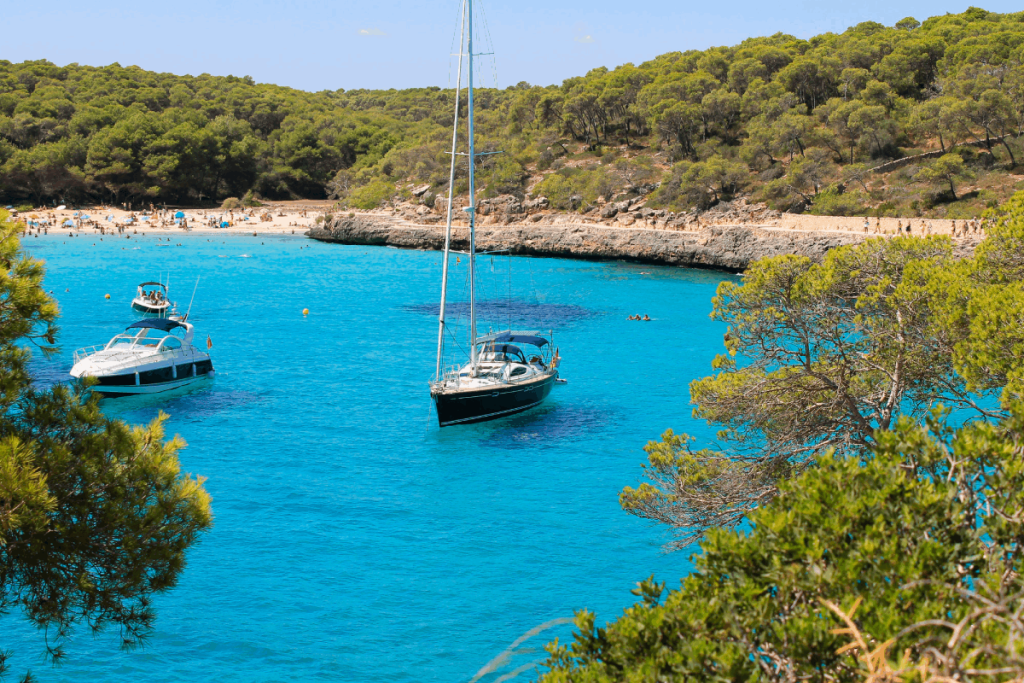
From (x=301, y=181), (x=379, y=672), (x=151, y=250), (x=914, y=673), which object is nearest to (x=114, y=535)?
(x=379, y=672)

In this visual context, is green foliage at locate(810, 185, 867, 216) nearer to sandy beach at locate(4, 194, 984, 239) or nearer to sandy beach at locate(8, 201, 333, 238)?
sandy beach at locate(4, 194, 984, 239)

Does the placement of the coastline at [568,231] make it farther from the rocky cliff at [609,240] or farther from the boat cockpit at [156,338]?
the boat cockpit at [156,338]

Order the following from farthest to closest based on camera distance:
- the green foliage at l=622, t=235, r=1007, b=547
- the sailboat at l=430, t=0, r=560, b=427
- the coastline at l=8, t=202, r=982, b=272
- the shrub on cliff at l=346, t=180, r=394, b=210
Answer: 1. the shrub on cliff at l=346, t=180, r=394, b=210
2. the coastline at l=8, t=202, r=982, b=272
3. the sailboat at l=430, t=0, r=560, b=427
4. the green foliage at l=622, t=235, r=1007, b=547

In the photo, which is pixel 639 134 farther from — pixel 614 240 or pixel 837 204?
pixel 837 204

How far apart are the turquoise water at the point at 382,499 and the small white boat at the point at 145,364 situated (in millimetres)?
1041

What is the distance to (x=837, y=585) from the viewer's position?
258 inches

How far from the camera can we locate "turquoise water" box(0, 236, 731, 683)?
1728 cm

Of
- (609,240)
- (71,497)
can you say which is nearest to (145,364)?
(71,497)

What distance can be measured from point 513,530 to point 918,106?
76.2 metres

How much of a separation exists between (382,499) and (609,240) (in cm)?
6266

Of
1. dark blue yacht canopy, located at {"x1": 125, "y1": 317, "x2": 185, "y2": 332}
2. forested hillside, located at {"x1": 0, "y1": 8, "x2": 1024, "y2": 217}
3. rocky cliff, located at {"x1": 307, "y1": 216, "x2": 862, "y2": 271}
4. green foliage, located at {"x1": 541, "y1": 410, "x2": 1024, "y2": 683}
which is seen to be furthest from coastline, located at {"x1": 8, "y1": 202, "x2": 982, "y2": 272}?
green foliage, located at {"x1": 541, "y1": 410, "x2": 1024, "y2": 683}

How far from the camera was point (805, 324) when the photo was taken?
14.9 m

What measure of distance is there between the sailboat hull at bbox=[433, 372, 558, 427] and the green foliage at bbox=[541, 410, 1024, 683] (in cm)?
2320

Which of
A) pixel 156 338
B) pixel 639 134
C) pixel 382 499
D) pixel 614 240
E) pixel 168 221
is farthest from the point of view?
pixel 639 134
